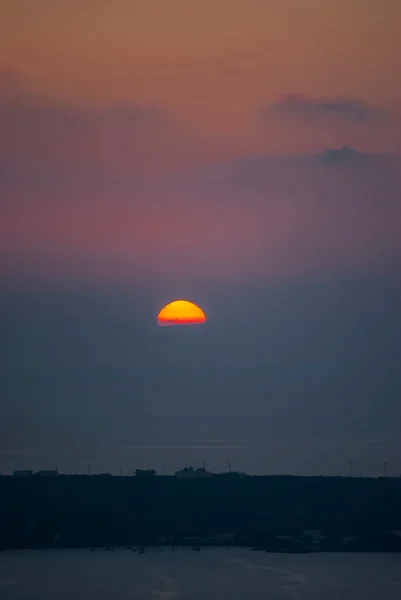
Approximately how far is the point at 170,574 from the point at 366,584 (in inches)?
395

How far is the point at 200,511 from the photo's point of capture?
80.5m

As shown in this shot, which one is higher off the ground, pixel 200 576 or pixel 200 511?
pixel 200 511

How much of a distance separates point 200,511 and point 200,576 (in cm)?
2727

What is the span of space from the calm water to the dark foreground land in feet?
24.7

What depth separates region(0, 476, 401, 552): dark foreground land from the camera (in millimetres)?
74000

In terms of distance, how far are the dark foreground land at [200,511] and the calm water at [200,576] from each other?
753 cm

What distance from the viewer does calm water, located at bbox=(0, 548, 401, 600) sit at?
159 feet

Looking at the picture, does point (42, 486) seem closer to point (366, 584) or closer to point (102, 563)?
point (102, 563)

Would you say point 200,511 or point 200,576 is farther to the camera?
point 200,511

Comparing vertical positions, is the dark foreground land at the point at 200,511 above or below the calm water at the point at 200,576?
above

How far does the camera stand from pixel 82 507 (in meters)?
80.1

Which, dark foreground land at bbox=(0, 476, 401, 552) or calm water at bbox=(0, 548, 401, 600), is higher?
dark foreground land at bbox=(0, 476, 401, 552)

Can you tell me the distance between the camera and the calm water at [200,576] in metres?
48.5

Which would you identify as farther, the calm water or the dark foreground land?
the dark foreground land
